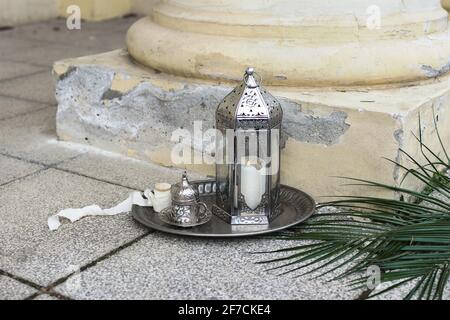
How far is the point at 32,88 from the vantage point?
16.2 feet

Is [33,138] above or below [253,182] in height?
below

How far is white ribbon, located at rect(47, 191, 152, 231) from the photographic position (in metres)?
2.70

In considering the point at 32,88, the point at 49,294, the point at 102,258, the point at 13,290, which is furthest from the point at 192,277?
the point at 32,88

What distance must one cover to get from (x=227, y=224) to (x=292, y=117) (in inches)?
23.0

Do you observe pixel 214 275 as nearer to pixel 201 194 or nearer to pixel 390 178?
pixel 201 194

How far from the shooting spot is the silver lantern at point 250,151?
8.23 feet

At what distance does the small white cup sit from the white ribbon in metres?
0.06

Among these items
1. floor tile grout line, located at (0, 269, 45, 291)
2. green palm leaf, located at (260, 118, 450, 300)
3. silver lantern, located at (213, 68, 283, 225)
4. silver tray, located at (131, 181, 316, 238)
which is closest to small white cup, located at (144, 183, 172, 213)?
silver tray, located at (131, 181, 316, 238)

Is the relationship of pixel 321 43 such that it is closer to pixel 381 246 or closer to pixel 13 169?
pixel 381 246

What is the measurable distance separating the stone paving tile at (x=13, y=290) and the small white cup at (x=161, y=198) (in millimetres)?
676

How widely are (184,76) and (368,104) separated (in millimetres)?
932

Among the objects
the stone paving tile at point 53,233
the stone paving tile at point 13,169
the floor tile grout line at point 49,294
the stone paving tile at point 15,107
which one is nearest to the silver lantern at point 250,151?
the stone paving tile at point 53,233

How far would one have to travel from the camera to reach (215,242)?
253 cm
